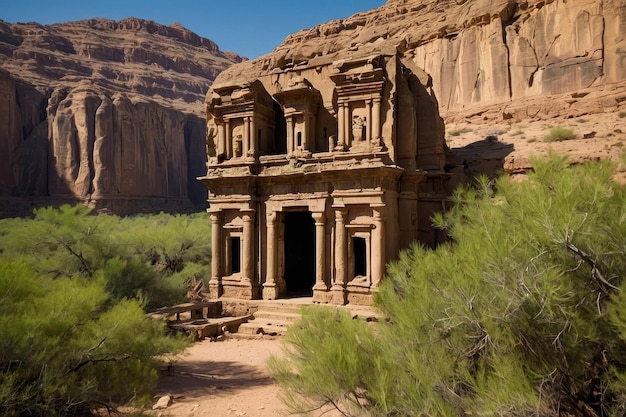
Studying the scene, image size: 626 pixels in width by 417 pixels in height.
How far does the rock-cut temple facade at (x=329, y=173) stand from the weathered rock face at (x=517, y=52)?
23.7 ft

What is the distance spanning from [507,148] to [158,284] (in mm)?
18341

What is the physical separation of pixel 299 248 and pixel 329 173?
19.2 ft

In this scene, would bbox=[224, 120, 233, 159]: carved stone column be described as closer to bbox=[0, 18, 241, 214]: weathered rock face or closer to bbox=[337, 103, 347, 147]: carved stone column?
bbox=[337, 103, 347, 147]: carved stone column

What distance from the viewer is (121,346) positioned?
7.37m

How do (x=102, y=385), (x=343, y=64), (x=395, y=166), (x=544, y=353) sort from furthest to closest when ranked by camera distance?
(x=343, y=64) → (x=395, y=166) → (x=102, y=385) → (x=544, y=353)

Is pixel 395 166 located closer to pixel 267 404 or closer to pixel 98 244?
pixel 267 404

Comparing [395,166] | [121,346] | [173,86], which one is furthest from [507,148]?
[173,86]

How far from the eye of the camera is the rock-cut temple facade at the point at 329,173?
15.0m

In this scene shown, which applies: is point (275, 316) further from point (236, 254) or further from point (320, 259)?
point (236, 254)

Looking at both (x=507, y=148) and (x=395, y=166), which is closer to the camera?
(x=395, y=166)

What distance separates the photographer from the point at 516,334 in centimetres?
503

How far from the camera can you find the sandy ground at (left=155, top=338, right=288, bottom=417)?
Answer: 8.66m

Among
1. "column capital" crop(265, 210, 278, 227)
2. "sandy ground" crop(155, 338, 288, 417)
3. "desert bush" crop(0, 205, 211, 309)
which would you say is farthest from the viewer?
"column capital" crop(265, 210, 278, 227)

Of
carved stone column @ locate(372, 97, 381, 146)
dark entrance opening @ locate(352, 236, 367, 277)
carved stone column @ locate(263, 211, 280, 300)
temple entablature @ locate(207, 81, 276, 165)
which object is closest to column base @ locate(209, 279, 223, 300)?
carved stone column @ locate(263, 211, 280, 300)
